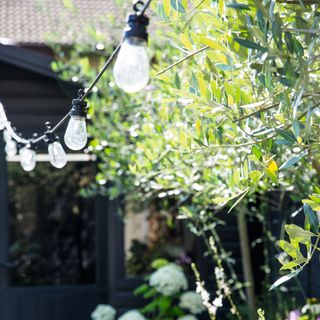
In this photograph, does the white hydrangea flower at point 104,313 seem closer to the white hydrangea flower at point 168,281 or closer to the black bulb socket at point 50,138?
the white hydrangea flower at point 168,281

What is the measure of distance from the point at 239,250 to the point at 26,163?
3.84m

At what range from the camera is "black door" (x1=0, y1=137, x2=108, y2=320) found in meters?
6.84

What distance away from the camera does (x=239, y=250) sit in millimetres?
7137

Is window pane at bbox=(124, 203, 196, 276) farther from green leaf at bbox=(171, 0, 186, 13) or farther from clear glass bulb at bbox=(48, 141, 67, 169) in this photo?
green leaf at bbox=(171, 0, 186, 13)

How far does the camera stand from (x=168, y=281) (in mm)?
6352

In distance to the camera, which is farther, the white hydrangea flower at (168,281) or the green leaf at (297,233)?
the white hydrangea flower at (168,281)

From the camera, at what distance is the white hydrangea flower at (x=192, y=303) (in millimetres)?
6340

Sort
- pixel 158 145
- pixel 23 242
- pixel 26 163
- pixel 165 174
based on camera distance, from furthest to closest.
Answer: pixel 23 242
pixel 158 145
pixel 165 174
pixel 26 163

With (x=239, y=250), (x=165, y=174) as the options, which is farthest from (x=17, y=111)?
(x=165, y=174)

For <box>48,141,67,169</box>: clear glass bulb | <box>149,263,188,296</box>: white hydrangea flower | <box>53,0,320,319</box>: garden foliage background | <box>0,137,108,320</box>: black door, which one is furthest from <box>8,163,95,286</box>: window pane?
<box>48,141,67,169</box>: clear glass bulb

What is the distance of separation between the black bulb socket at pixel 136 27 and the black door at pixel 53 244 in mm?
5057

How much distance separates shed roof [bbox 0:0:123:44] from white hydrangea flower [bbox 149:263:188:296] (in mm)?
2373

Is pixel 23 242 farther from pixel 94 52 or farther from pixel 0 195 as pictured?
pixel 94 52

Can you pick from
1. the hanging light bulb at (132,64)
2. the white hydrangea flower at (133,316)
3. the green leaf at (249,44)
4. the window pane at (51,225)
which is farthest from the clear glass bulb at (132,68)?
the window pane at (51,225)
